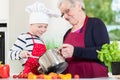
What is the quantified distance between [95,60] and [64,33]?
0.44 meters

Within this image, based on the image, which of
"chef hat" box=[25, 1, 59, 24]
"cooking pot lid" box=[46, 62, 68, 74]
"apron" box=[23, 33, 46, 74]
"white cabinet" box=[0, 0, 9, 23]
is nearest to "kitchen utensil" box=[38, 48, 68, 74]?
"cooking pot lid" box=[46, 62, 68, 74]

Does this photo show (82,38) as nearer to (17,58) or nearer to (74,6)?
(74,6)

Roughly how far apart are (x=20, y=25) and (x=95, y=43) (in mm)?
733

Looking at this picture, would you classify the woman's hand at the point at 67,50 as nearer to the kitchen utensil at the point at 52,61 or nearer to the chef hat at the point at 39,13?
the kitchen utensil at the point at 52,61

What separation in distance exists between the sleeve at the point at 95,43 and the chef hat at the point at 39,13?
0.47 metres

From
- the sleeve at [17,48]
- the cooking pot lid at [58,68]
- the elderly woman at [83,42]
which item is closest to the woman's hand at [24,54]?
the sleeve at [17,48]

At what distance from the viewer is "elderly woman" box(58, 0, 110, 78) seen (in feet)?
6.41

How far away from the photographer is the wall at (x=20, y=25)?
242 centimetres

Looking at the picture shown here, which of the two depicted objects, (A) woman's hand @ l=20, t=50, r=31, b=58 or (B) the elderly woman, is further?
(A) woman's hand @ l=20, t=50, r=31, b=58

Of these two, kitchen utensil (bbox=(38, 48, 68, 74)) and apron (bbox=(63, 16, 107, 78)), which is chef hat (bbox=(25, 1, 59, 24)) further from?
kitchen utensil (bbox=(38, 48, 68, 74))

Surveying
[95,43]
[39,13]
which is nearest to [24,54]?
[39,13]

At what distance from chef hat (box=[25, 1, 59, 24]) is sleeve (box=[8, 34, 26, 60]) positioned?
0.16 meters

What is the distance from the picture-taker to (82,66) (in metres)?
2.03

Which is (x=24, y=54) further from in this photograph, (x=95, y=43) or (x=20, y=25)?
(x=95, y=43)
